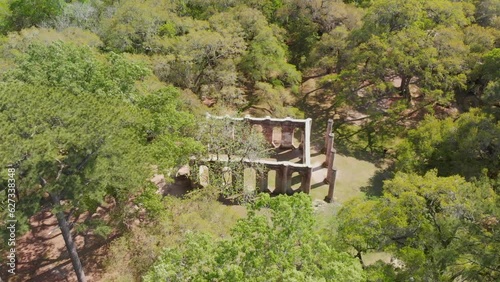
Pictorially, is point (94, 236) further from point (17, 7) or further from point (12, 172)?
point (17, 7)

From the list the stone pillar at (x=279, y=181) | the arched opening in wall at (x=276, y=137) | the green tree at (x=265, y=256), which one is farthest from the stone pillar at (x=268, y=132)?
the green tree at (x=265, y=256)

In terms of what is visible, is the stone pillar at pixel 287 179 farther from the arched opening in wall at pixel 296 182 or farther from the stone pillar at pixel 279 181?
the arched opening in wall at pixel 296 182

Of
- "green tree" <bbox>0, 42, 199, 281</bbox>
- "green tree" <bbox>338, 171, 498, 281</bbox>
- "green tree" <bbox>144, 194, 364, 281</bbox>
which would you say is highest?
"green tree" <bbox>0, 42, 199, 281</bbox>

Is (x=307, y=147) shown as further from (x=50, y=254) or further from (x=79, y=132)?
(x=50, y=254)

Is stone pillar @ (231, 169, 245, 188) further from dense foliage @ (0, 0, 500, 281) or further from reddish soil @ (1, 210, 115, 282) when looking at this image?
reddish soil @ (1, 210, 115, 282)

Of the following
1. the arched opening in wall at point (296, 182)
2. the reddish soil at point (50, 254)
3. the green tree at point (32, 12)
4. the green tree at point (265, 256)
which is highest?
the green tree at point (32, 12)

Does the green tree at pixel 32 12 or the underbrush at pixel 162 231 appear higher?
the green tree at pixel 32 12

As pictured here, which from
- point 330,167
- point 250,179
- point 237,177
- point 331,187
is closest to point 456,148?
point 330,167

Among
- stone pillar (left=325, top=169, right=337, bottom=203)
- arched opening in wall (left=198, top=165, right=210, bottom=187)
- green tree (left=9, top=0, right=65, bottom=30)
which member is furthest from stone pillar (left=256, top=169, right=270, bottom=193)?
green tree (left=9, top=0, right=65, bottom=30)

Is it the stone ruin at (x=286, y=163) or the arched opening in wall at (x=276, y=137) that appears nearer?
the stone ruin at (x=286, y=163)
